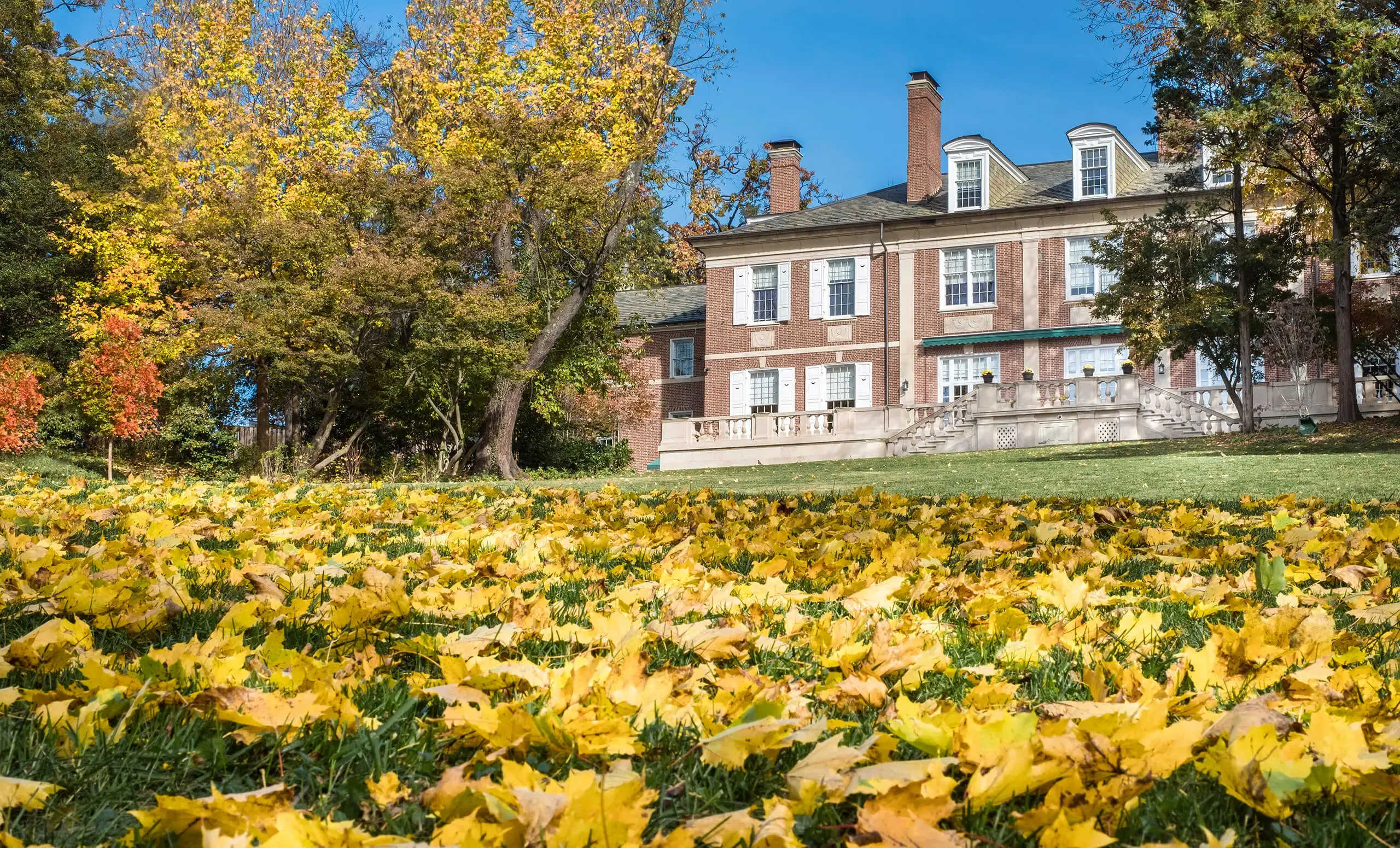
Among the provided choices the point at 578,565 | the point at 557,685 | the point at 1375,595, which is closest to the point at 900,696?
the point at 557,685

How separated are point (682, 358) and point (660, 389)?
134cm

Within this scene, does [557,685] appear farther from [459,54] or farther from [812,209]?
[812,209]

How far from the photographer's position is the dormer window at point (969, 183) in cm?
3203

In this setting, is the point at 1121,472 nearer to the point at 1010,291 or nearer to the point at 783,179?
the point at 1010,291

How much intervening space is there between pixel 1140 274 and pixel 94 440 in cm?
2320

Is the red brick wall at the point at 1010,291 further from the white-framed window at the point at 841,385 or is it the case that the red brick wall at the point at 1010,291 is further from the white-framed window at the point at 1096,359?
the white-framed window at the point at 841,385

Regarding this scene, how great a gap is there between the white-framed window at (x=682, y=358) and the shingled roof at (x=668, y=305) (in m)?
0.75

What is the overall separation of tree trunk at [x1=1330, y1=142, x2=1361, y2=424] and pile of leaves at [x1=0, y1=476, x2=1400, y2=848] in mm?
19372

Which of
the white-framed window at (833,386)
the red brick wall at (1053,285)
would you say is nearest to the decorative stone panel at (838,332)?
the white-framed window at (833,386)

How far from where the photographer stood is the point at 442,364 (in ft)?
71.8

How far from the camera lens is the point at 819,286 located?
3372cm

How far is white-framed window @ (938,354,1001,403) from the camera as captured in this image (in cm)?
3189

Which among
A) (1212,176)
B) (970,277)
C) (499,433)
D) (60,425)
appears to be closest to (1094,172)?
(1212,176)

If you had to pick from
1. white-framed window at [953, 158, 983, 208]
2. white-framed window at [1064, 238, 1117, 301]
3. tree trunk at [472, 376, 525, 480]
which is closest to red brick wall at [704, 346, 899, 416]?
white-framed window at [953, 158, 983, 208]
